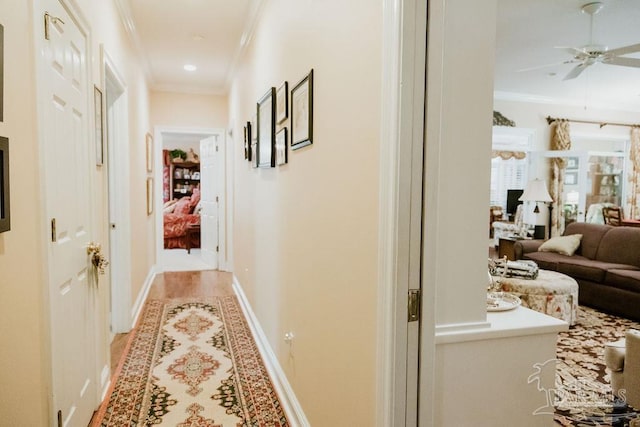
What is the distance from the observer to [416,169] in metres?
1.17

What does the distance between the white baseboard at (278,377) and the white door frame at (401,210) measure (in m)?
1.05

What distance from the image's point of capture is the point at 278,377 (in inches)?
106

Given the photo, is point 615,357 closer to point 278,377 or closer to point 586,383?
point 586,383

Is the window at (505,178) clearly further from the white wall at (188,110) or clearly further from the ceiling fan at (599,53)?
the white wall at (188,110)

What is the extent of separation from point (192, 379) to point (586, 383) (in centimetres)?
261

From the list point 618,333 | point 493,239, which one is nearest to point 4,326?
point 618,333

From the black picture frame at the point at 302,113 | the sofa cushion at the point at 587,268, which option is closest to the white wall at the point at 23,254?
the black picture frame at the point at 302,113

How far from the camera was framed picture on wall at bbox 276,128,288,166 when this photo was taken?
2527 mm

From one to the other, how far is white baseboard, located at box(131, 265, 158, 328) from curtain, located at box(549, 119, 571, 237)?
6852 millimetres

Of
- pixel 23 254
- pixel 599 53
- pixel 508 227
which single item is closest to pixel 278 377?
pixel 23 254

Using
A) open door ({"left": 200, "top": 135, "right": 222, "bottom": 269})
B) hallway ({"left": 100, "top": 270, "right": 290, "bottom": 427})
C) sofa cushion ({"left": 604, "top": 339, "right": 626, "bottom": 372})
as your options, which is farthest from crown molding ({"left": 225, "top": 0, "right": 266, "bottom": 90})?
sofa cushion ({"left": 604, "top": 339, "right": 626, "bottom": 372})

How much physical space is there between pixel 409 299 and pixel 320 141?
0.91 metres

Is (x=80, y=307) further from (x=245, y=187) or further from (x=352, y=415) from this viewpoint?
(x=245, y=187)

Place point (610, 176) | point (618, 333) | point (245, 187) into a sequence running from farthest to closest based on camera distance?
point (610, 176)
point (245, 187)
point (618, 333)
